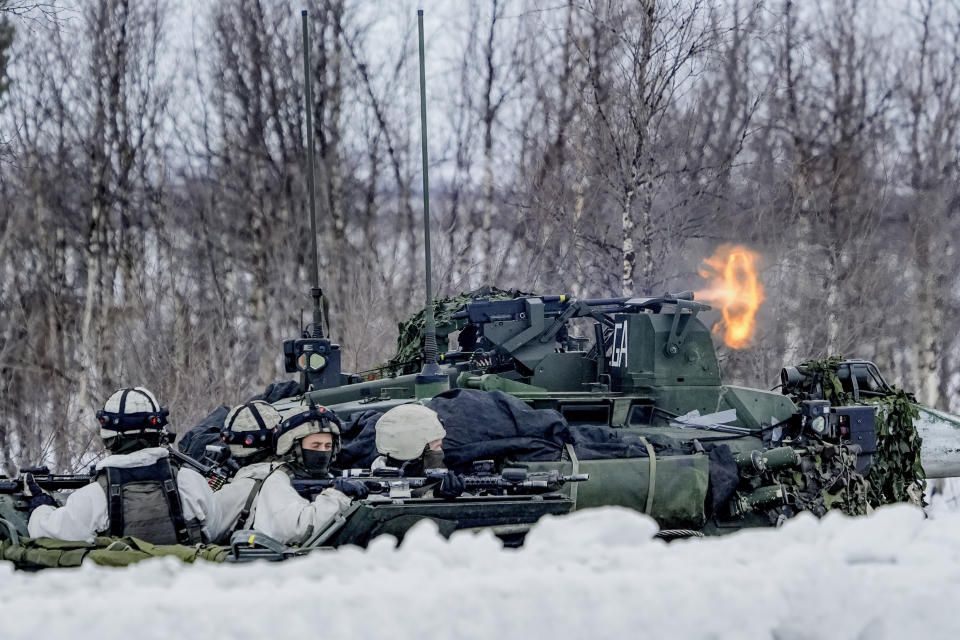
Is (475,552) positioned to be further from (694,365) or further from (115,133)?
(115,133)

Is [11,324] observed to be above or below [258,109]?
below

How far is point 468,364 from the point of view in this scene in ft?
35.0

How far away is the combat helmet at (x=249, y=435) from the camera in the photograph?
21.3 ft

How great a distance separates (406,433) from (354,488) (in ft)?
2.50

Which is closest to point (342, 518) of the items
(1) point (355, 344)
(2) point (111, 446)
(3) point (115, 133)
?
(2) point (111, 446)

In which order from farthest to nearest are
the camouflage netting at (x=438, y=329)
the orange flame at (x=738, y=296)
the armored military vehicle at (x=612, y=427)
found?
the orange flame at (x=738, y=296)
the camouflage netting at (x=438, y=329)
the armored military vehicle at (x=612, y=427)

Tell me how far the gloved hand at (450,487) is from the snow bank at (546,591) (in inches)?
122

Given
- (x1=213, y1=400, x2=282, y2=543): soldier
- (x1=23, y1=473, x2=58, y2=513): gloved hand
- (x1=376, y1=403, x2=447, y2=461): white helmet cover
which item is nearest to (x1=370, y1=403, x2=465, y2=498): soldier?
(x1=376, y1=403, x2=447, y2=461): white helmet cover

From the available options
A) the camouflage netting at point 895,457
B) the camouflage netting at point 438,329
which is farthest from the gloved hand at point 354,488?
the camouflage netting at point 438,329

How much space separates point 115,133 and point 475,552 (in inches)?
911

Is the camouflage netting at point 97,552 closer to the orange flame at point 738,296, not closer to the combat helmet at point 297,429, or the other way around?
the combat helmet at point 297,429

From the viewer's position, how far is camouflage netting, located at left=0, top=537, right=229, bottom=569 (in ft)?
16.9

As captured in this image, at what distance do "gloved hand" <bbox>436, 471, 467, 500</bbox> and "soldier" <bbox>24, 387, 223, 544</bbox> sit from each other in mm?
1259

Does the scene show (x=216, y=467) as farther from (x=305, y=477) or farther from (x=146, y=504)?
(x=146, y=504)
